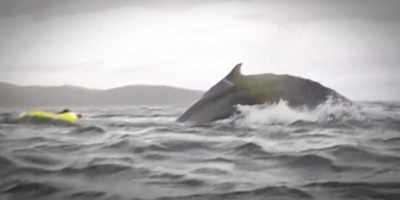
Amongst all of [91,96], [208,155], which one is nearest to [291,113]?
[208,155]

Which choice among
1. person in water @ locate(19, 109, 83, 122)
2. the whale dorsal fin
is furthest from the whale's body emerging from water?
person in water @ locate(19, 109, 83, 122)

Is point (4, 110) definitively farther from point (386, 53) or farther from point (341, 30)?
point (386, 53)

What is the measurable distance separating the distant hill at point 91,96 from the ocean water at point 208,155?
0.16 ft

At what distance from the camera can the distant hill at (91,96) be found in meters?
2.41

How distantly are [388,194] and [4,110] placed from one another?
6.35ft

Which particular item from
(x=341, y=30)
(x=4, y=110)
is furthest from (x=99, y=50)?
(x=341, y=30)

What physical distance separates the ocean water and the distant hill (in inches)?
1.9

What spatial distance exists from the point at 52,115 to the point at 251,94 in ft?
3.44

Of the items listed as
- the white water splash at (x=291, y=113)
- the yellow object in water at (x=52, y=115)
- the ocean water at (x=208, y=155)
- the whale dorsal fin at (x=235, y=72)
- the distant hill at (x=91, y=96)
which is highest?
the whale dorsal fin at (x=235, y=72)

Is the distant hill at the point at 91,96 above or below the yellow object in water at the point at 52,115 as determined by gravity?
above

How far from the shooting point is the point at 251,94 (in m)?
2.39

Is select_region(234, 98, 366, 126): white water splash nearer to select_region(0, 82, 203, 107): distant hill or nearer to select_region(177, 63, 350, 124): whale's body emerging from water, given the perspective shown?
select_region(177, 63, 350, 124): whale's body emerging from water

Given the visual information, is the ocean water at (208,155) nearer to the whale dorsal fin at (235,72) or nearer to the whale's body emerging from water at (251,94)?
the whale's body emerging from water at (251,94)

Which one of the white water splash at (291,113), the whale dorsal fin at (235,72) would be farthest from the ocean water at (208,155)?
the whale dorsal fin at (235,72)
